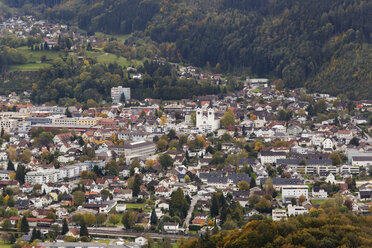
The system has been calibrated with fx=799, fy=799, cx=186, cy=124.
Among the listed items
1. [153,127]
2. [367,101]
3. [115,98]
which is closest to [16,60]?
[115,98]

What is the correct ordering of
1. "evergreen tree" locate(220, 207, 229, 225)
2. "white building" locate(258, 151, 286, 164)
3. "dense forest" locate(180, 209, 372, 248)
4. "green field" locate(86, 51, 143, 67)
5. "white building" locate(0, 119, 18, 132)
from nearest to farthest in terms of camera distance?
"dense forest" locate(180, 209, 372, 248) < "evergreen tree" locate(220, 207, 229, 225) < "white building" locate(258, 151, 286, 164) < "white building" locate(0, 119, 18, 132) < "green field" locate(86, 51, 143, 67)

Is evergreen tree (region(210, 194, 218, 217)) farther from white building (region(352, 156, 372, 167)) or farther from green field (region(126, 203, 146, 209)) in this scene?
white building (region(352, 156, 372, 167))

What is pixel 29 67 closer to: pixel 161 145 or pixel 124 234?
pixel 161 145

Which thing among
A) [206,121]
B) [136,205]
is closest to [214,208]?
[136,205]

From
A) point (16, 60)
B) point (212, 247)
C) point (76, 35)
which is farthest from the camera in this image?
point (76, 35)

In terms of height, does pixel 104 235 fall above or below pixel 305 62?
below

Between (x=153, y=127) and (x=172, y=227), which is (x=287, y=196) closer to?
(x=172, y=227)

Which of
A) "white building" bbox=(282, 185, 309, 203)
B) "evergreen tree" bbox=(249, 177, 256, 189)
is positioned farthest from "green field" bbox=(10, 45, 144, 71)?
"white building" bbox=(282, 185, 309, 203)
